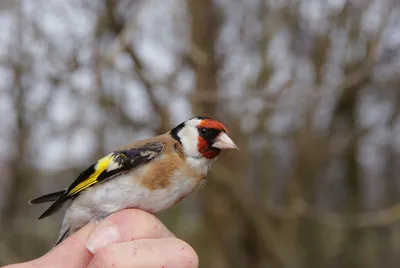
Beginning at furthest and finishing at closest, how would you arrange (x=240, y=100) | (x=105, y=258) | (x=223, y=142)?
(x=240, y=100) < (x=223, y=142) < (x=105, y=258)

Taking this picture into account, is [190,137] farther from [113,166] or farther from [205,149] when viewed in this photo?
[113,166]

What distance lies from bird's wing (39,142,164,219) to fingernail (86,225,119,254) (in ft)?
0.97

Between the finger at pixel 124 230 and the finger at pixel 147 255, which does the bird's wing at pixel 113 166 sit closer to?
the finger at pixel 124 230

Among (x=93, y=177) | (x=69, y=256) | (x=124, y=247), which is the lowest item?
(x=69, y=256)

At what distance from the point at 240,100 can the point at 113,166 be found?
1.82 meters

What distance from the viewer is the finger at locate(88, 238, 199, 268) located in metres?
1.52

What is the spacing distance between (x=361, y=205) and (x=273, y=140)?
1.82m

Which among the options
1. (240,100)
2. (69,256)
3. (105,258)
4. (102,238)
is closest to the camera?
(105,258)

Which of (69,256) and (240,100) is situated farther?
(240,100)

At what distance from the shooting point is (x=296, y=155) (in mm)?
5188

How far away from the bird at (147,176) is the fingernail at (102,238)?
173 millimetres

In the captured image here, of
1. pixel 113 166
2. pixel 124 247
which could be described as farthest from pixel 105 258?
pixel 113 166

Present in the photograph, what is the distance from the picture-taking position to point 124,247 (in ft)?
5.08

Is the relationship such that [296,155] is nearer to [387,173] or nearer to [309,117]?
[309,117]
